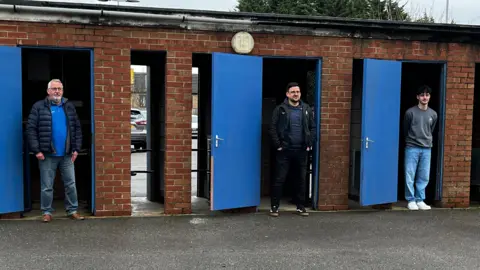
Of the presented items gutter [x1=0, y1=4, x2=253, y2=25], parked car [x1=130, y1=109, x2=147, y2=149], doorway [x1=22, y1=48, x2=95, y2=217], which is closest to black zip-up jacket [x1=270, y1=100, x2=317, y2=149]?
gutter [x1=0, y1=4, x2=253, y2=25]

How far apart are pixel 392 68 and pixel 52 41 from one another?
4745 mm

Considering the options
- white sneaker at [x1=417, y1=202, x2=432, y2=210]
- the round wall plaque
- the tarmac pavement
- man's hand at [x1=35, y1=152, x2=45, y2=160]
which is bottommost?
the tarmac pavement

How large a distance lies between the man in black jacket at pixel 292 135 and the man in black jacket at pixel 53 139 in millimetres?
2620

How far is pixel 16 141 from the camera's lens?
19.5 feet

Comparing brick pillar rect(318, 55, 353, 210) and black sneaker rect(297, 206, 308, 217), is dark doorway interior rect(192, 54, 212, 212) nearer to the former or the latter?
black sneaker rect(297, 206, 308, 217)

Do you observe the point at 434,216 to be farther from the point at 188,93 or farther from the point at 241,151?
the point at 188,93

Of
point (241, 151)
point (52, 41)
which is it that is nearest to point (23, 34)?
point (52, 41)

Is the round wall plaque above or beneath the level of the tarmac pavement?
above

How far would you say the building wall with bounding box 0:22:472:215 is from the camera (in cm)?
614

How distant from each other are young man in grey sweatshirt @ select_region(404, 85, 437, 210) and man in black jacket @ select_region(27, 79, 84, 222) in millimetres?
4813

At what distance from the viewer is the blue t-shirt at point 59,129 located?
19.3 feet

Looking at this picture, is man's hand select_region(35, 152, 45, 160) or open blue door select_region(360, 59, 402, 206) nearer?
man's hand select_region(35, 152, 45, 160)

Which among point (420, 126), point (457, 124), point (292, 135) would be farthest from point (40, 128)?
point (457, 124)

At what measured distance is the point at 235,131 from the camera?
641 cm
